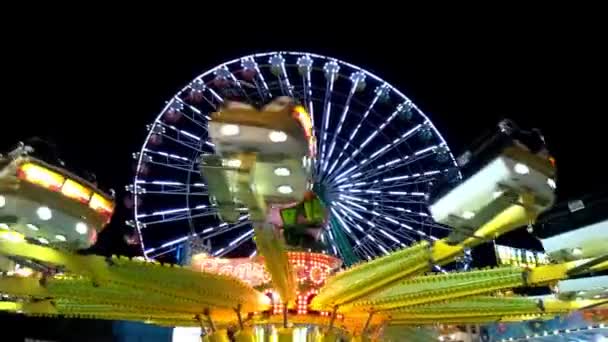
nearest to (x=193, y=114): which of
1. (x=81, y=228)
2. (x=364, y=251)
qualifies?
(x=364, y=251)

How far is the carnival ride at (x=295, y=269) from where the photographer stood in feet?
17.2

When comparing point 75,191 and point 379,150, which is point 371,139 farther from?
point 75,191

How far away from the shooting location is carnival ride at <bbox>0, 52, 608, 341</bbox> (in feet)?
17.2

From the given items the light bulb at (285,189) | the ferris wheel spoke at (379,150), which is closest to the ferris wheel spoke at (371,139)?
the ferris wheel spoke at (379,150)

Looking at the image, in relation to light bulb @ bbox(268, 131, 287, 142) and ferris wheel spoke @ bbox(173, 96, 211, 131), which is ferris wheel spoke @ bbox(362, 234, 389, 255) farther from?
light bulb @ bbox(268, 131, 287, 142)

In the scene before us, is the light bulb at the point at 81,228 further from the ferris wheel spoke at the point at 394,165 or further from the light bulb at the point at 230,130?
the ferris wheel spoke at the point at 394,165

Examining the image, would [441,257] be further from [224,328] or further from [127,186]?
[127,186]

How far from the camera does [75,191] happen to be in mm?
6094

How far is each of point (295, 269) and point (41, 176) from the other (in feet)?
16.2

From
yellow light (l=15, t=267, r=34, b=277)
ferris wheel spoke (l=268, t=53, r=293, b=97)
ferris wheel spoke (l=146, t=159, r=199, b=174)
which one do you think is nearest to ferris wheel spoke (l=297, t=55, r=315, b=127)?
ferris wheel spoke (l=268, t=53, r=293, b=97)

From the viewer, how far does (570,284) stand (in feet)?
29.4

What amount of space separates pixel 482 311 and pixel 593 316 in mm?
5292

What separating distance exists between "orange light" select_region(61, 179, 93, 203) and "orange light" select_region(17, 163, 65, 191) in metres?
0.05

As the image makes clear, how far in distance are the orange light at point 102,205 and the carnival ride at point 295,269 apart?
11 cm
